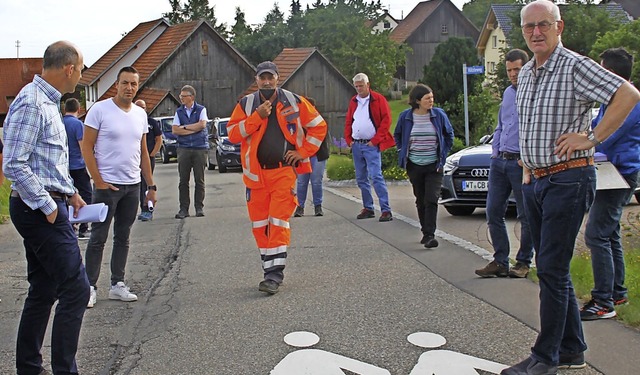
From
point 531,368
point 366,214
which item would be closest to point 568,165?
point 531,368

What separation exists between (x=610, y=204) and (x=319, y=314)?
7.51 ft

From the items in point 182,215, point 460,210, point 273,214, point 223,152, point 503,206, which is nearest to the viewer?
point 273,214

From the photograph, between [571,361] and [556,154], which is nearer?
[556,154]

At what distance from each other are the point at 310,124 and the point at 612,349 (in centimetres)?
349

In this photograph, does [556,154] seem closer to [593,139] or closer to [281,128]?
[593,139]

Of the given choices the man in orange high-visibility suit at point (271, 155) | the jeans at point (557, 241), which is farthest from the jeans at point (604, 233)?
the man in orange high-visibility suit at point (271, 155)

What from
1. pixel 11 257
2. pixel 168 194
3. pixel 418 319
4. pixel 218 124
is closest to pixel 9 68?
pixel 218 124

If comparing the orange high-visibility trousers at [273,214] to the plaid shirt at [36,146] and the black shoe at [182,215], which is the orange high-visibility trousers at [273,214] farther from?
the black shoe at [182,215]

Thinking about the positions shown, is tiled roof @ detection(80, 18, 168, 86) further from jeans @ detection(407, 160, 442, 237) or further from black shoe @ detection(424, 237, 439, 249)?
black shoe @ detection(424, 237, 439, 249)

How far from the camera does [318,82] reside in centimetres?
5459

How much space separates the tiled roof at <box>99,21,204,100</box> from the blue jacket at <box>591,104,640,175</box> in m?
49.2

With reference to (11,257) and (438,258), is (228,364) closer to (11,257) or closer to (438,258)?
(438,258)

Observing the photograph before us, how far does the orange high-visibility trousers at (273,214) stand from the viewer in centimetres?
752

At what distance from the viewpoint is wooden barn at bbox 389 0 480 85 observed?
89938 mm
